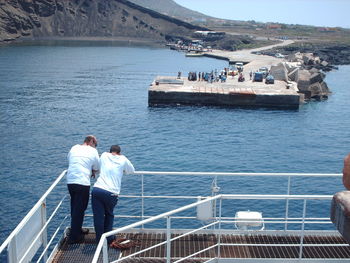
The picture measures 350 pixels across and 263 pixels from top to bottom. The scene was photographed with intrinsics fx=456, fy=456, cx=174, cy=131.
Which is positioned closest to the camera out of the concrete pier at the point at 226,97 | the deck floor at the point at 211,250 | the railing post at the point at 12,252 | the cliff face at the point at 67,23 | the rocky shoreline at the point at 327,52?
the railing post at the point at 12,252

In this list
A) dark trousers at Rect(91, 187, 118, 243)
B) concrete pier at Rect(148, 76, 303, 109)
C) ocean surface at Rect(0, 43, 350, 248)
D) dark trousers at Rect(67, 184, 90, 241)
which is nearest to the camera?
dark trousers at Rect(91, 187, 118, 243)

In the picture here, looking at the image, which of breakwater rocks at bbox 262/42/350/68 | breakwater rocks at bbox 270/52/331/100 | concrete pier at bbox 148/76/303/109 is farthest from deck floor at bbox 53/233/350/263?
breakwater rocks at bbox 262/42/350/68

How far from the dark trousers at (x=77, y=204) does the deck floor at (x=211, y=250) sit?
0.86 ft

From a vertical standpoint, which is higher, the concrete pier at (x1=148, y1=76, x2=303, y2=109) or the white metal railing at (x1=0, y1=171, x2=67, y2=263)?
the white metal railing at (x1=0, y1=171, x2=67, y2=263)

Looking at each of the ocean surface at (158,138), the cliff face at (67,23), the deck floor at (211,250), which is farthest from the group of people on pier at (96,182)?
the cliff face at (67,23)

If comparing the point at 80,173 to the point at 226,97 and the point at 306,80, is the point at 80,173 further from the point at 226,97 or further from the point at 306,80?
the point at 306,80

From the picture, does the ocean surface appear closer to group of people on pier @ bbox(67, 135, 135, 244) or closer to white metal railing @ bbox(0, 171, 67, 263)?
group of people on pier @ bbox(67, 135, 135, 244)

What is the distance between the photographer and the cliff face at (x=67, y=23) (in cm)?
16400

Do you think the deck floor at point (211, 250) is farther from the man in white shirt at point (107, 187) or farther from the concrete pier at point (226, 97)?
the concrete pier at point (226, 97)

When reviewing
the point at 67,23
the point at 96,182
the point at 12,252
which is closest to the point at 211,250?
the point at 96,182

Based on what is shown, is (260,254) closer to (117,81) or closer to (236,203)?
(236,203)

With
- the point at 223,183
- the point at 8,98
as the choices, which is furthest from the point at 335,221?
the point at 8,98

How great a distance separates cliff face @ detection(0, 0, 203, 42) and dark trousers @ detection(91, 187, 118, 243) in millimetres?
158082

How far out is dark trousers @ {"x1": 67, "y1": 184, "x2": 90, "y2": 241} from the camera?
870 cm
